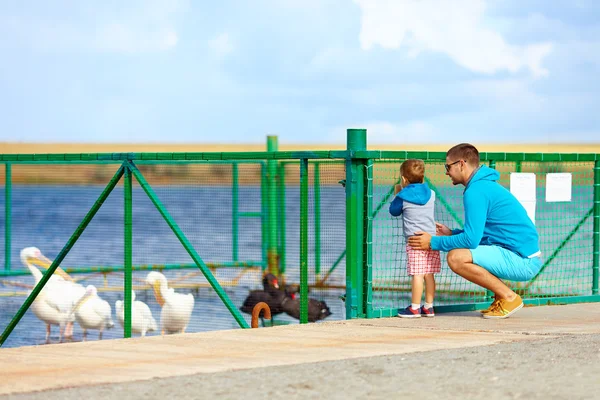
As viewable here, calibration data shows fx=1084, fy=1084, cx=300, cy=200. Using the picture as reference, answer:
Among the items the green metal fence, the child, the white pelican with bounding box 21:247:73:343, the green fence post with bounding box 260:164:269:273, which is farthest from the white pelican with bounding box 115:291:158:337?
the child

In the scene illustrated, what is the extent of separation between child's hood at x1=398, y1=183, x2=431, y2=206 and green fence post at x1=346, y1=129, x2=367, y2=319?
1.36 feet

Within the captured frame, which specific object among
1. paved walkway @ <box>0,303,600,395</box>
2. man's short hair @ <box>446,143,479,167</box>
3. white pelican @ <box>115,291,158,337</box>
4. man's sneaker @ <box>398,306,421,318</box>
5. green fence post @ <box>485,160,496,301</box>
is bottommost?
white pelican @ <box>115,291,158,337</box>

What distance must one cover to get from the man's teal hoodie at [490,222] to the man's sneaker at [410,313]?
2.44 feet

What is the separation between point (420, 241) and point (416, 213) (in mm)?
276

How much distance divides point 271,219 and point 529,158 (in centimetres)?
627

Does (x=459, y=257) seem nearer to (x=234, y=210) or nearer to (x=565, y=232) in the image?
(x=565, y=232)

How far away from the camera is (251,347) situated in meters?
7.54

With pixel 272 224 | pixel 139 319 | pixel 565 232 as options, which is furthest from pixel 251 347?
pixel 272 224

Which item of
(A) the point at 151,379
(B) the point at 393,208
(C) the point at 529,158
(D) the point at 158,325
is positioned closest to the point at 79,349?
(A) the point at 151,379

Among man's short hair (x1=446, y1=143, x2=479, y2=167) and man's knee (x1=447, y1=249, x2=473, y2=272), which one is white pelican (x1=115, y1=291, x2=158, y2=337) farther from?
man's short hair (x1=446, y1=143, x2=479, y2=167)

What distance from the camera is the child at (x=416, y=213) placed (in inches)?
352

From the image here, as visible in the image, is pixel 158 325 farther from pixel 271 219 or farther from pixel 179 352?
pixel 179 352

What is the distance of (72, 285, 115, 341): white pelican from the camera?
13.2 metres

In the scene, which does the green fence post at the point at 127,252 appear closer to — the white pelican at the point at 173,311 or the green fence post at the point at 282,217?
the white pelican at the point at 173,311
